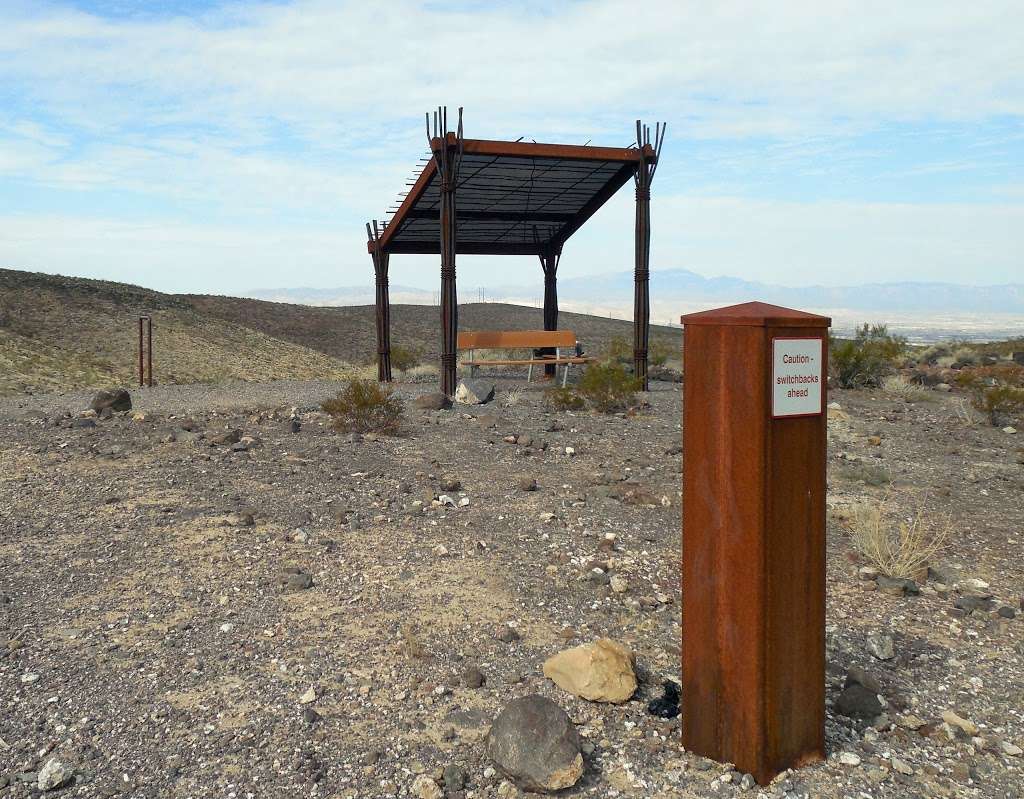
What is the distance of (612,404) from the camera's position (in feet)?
40.5

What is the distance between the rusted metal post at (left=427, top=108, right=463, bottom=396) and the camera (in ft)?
42.8

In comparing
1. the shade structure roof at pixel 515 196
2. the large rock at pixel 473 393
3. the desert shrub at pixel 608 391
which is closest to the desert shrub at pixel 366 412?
the large rock at pixel 473 393

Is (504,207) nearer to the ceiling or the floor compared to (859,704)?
nearer to the ceiling

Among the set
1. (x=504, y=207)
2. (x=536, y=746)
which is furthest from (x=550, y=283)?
(x=536, y=746)

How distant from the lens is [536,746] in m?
3.15

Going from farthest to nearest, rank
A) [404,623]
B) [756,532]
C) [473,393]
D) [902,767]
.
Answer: [473,393] → [404,623] → [902,767] → [756,532]

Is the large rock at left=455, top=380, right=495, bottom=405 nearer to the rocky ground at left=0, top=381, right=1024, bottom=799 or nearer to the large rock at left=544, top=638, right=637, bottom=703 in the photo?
the rocky ground at left=0, top=381, right=1024, bottom=799

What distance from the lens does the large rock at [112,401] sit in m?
11.5

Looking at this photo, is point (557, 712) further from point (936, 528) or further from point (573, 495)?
→ point (936, 528)

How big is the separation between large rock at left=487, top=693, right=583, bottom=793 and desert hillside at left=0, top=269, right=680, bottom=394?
20509 millimetres

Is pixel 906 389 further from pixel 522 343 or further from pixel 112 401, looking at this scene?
pixel 112 401

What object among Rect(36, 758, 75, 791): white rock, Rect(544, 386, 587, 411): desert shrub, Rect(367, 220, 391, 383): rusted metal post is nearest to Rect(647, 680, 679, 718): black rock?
Rect(36, 758, 75, 791): white rock

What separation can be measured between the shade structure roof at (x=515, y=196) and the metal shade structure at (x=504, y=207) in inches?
0.7

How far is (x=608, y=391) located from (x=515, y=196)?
Answer: 555 centimetres
